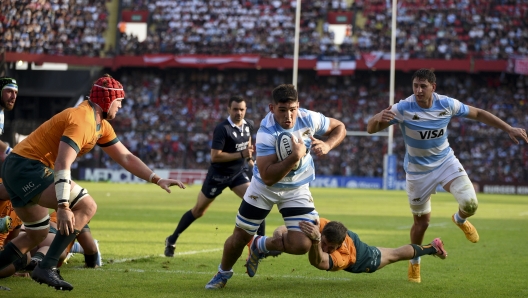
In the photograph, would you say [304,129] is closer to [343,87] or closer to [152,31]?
[343,87]

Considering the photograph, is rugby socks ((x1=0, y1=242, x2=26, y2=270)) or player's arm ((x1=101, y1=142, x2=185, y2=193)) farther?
player's arm ((x1=101, y1=142, x2=185, y2=193))

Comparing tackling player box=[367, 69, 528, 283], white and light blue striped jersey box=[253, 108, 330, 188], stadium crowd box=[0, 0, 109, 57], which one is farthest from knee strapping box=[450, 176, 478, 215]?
stadium crowd box=[0, 0, 109, 57]

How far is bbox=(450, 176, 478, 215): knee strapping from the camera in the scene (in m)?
9.45

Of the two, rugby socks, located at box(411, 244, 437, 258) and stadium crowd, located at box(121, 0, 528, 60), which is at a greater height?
stadium crowd, located at box(121, 0, 528, 60)

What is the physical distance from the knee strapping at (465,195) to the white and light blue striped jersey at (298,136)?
248 cm

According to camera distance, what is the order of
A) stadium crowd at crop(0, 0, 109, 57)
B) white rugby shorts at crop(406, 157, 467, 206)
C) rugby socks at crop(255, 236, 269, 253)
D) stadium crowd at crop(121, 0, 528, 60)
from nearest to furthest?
rugby socks at crop(255, 236, 269, 253), white rugby shorts at crop(406, 157, 467, 206), stadium crowd at crop(121, 0, 528, 60), stadium crowd at crop(0, 0, 109, 57)

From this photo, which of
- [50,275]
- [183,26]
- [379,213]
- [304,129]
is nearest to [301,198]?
[304,129]

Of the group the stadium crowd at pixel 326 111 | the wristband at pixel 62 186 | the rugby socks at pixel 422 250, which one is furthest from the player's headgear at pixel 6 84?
the stadium crowd at pixel 326 111

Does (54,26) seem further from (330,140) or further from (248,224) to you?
(330,140)

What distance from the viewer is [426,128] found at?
959 centimetres

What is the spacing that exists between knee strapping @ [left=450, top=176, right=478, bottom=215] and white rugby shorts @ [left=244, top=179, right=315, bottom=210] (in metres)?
2.54

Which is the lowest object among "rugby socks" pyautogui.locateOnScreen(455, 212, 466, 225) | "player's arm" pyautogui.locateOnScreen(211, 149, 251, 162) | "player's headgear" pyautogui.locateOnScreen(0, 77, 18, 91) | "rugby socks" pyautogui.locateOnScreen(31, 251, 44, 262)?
"rugby socks" pyautogui.locateOnScreen(31, 251, 44, 262)

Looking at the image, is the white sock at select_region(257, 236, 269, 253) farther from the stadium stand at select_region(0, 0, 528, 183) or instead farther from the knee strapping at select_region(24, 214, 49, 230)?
the stadium stand at select_region(0, 0, 528, 183)

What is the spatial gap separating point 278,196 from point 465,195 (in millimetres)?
2907
